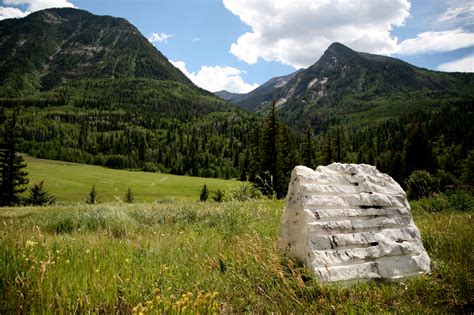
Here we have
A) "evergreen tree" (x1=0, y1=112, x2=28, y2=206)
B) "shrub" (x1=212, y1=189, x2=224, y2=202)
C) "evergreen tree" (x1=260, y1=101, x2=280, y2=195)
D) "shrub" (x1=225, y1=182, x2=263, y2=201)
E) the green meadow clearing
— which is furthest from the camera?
"evergreen tree" (x1=0, y1=112, x2=28, y2=206)

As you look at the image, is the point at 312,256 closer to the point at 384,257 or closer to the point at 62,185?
the point at 384,257

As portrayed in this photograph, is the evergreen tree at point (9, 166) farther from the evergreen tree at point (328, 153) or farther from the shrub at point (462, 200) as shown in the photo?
the shrub at point (462, 200)

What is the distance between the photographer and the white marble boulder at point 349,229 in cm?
510

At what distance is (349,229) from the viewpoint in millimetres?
5586

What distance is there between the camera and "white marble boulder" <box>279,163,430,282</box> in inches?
201

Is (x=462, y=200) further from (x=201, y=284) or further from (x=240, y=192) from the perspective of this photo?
(x=201, y=284)

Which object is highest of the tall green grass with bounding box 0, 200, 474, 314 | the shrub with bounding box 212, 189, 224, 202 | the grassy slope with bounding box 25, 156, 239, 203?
the tall green grass with bounding box 0, 200, 474, 314

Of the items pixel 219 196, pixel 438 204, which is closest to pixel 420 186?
pixel 438 204

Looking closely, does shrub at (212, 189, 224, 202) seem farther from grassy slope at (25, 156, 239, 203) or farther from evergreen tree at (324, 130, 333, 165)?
grassy slope at (25, 156, 239, 203)

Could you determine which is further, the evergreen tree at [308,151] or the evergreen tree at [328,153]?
the evergreen tree at [328,153]

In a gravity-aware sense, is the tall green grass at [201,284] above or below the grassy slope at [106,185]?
above

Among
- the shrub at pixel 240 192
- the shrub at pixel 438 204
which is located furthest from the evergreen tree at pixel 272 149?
the shrub at pixel 240 192

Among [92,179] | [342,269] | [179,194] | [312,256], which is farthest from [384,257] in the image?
[92,179]

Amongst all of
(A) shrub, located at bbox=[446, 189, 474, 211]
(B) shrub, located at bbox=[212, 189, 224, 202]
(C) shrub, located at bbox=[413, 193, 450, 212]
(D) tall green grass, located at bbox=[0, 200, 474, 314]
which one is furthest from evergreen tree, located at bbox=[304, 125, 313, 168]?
(D) tall green grass, located at bbox=[0, 200, 474, 314]
